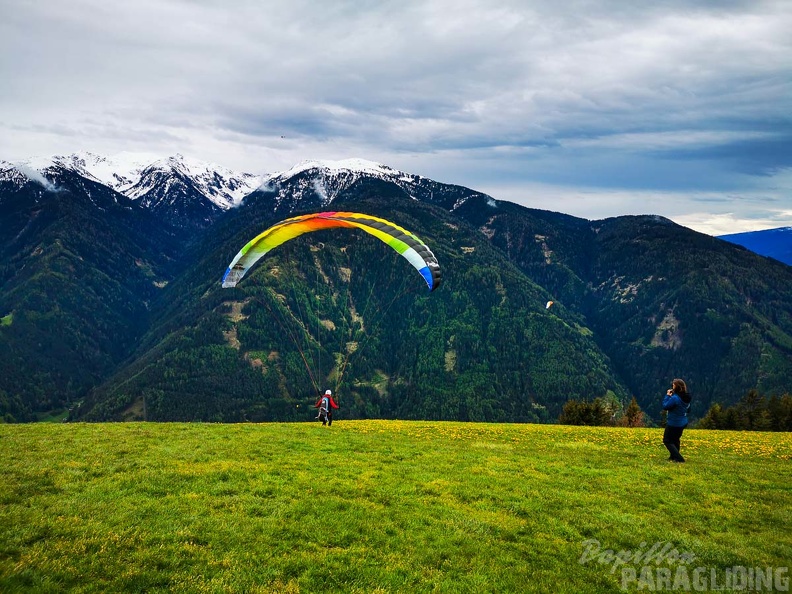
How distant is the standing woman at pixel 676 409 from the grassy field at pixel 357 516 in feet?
3.98

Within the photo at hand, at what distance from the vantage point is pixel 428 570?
1016 centimetres

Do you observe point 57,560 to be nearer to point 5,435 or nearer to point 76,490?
point 76,490

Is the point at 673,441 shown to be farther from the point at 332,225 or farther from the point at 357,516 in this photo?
the point at 332,225

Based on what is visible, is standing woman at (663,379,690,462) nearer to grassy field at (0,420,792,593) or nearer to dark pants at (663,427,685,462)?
dark pants at (663,427,685,462)

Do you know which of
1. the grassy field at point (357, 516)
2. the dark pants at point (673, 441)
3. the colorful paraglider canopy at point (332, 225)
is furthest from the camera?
the colorful paraglider canopy at point (332, 225)

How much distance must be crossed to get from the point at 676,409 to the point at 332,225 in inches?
883

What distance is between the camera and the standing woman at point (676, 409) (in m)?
19.0

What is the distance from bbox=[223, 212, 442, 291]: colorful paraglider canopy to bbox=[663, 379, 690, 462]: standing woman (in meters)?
14.0

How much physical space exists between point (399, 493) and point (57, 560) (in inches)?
355

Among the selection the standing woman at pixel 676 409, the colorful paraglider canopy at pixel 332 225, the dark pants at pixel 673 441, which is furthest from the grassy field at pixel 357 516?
the colorful paraglider canopy at pixel 332 225

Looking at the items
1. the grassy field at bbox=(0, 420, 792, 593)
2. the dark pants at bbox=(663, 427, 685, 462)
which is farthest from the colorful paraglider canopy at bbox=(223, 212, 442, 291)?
the dark pants at bbox=(663, 427, 685, 462)

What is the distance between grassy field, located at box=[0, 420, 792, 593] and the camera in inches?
379

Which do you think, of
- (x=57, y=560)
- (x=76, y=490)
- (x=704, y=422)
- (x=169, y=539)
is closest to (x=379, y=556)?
(x=169, y=539)

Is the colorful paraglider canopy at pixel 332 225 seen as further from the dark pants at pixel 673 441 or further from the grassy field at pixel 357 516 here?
the dark pants at pixel 673 441
